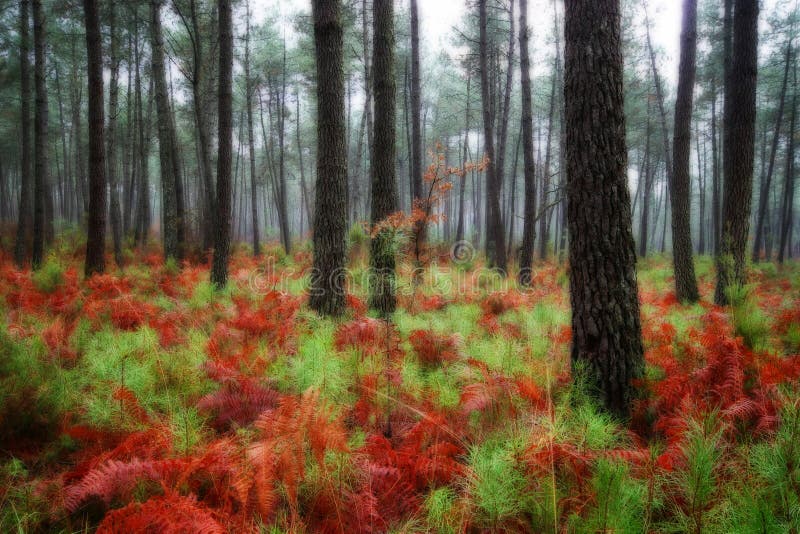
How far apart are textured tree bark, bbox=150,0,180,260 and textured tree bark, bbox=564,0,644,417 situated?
10.4 meters

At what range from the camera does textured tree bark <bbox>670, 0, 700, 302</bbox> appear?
7434 millimetres

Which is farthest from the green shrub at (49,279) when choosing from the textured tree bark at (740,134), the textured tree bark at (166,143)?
the textured tree bark at (740,134)

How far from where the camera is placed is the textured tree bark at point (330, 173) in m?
5.49

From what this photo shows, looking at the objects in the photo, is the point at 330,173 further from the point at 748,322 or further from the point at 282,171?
the point at 282,171

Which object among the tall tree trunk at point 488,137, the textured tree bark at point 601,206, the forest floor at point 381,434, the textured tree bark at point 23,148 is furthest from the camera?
the tall tree trunk at point 488,137

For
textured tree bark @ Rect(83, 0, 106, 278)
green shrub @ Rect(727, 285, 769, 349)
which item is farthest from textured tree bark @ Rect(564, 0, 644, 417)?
textured tree bark @ Rect(83, 0, 106, 278)

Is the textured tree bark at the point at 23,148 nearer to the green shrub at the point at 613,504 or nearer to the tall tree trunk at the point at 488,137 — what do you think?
the tall tree trunk at the point at 488,137

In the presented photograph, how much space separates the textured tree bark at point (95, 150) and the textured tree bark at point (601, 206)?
8570mm

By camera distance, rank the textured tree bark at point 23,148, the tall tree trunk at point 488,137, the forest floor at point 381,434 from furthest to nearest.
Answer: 1. the tall tree trunk at point 488,137
2. the textured tree bark at point 23,148
3. the forest floor at point 381,434

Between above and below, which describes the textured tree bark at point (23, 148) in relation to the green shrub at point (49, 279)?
above

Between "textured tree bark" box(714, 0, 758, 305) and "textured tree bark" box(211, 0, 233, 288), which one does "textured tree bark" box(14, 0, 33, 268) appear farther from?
"textured tree bark" box(714, 0, 758, 305)

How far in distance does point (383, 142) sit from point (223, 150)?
348 centimetres

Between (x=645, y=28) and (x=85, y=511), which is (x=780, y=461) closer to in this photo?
(x=85, y=511)

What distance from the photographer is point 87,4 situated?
7.43 metres
